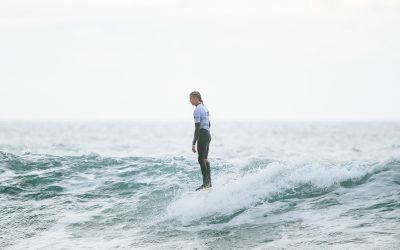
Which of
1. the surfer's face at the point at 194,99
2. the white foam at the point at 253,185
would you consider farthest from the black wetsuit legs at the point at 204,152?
the surfer's face at the point at 194,99

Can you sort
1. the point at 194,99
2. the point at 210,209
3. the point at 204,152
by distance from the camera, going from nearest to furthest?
the point at 210,209, the point at 194,99, the point at 204,152

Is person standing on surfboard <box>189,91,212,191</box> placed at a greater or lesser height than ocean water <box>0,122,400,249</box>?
greater

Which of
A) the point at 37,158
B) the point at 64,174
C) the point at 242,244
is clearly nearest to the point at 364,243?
the point at 242,244

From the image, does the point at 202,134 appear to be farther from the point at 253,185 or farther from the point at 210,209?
the point at 210,209

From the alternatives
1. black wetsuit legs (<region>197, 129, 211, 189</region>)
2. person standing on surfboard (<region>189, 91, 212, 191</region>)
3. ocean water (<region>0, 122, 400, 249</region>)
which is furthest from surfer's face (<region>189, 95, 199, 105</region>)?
ocean water (<region>0, 122, 400, 249</region>)

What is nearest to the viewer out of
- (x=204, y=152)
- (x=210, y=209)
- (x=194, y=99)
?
(x=210, y=209)

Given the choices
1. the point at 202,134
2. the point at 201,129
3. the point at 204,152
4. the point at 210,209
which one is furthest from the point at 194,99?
the point at 210,209

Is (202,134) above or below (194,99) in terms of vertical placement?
below

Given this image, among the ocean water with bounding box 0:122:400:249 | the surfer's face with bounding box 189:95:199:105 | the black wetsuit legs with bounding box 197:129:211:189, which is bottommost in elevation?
the ocean water with bounding box 0:122:400:249

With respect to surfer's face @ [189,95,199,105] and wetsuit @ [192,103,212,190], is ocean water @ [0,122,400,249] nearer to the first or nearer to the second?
wetsuit @ [192,103,212,190]

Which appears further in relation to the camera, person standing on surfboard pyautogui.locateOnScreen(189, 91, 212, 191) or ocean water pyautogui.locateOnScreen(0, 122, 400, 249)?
person standing on surfboard pyautogui.locateOnScreen(189, 91, 212, 191)

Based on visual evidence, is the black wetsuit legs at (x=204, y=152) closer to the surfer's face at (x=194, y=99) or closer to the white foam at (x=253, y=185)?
the white foam at (x=253, y=185)

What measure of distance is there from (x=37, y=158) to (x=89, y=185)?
13.0ft

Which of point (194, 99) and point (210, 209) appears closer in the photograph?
point (210, 209)
